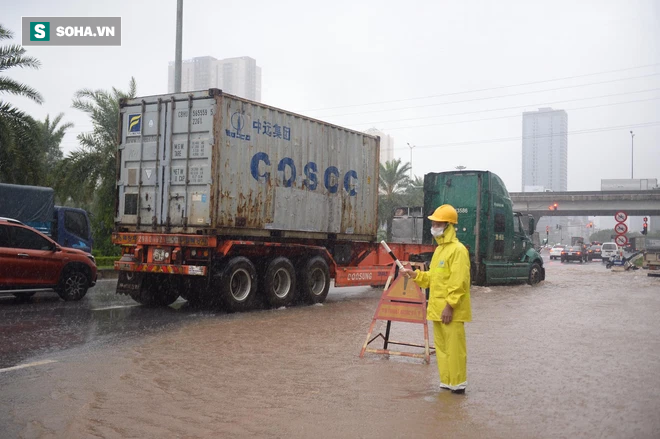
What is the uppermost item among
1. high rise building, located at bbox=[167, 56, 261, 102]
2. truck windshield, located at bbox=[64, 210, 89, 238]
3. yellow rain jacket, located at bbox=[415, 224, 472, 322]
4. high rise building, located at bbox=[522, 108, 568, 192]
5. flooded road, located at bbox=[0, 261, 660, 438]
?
high rise building, located at bbox=[522, 108, 568, 192]

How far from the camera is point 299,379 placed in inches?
267

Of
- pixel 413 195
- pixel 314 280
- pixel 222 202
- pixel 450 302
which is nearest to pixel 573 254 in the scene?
pixel 413 195

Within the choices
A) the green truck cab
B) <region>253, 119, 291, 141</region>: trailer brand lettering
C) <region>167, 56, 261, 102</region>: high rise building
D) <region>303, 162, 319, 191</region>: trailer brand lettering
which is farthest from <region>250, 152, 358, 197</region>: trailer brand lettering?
<region>167, 56, 261, 102</region>: high rise building

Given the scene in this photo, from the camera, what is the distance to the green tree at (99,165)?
2547 cm

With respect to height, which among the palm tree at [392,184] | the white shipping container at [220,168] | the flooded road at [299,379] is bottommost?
the flooded road at [299,379]

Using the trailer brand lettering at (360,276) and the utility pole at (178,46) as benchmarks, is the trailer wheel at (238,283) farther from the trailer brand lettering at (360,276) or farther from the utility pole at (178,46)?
the utility pole at (178,46)

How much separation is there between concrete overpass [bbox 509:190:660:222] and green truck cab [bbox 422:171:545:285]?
43199mm

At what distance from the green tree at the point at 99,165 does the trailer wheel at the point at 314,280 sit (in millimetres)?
13693

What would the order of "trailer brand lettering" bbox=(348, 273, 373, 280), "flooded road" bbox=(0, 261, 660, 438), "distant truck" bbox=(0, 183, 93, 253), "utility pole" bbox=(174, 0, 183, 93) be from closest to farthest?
"flooded road" bbox=(0, 261, 660, 438)
"trailer brand lettering" bbox=(348, 273, 373, 280)
"distant truck" bbox=(0, 183, 93, 253)
"utility pole" bbox=(174, 0, 183, 93)

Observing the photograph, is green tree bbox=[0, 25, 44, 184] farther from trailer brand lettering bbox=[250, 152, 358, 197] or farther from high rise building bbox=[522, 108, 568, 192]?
high rise building bbox=[522, 108, 568, 192]

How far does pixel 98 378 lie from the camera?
6559 mm

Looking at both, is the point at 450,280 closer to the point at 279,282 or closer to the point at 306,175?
the point at 279,282

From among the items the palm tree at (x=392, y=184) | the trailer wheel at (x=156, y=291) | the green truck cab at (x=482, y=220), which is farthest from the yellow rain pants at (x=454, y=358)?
the palm tree at (x=392, y=184)

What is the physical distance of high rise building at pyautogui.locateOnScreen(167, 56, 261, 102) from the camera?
6316 centimetres
